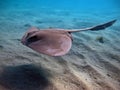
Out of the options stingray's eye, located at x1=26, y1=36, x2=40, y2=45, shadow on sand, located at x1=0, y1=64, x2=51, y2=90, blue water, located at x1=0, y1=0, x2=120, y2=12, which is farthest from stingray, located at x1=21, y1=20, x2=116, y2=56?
blue water, located at x1=0, y1=0, x2=120, y2=12

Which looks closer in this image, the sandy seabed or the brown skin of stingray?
the brown skin of stingray

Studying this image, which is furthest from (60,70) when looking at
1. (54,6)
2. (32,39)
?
(54,6)

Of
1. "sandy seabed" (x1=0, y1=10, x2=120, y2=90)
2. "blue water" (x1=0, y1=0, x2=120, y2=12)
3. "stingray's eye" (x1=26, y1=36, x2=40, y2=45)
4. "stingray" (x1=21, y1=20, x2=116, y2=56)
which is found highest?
"stingray" (x1=21, y1=20, x2=116, y2=56)

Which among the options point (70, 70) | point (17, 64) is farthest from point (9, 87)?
point (70, 70)

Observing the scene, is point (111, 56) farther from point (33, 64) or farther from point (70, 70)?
point (33, 64)

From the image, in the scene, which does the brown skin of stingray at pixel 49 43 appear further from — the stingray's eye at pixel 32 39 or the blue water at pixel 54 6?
the blue water at pixel 54 6

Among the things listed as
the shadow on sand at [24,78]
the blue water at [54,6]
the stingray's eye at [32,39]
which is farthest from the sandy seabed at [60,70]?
the blue water at [54,6]

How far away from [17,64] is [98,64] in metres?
2.10

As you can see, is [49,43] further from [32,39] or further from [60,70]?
[60,70]

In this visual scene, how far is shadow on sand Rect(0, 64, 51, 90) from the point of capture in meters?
2.92

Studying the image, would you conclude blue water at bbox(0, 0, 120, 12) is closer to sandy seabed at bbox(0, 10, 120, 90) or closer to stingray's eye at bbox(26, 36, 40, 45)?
sandy seabed at bbox(0, 10, 120, 90)

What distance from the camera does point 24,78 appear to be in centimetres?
316

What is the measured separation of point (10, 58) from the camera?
161 inches

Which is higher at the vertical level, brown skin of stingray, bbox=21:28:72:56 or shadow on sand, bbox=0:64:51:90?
brown skin of stingray, bbox=21:28:72:56
